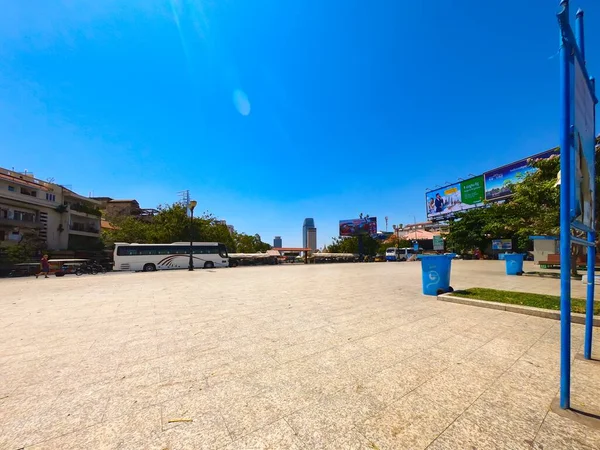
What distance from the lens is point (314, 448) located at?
1.87 metres

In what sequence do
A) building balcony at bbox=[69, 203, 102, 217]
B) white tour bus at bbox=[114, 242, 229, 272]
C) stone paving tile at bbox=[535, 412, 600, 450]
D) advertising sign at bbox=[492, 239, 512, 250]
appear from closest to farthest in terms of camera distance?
stone paving tile at bbox=[535, 412, 600, 450], white tour bus at bbox=[114, 242, 229, 272], advertising sign at bbox=[492, 239, 512, 250], building balcony at bbox=[69, 203, 102, 217]

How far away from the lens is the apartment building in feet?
95.1

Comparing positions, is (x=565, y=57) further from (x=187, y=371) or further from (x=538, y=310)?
(x=538, y=310)

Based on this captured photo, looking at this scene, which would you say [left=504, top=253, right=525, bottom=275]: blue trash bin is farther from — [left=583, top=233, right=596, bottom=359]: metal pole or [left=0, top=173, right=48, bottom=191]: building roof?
[left=0, top=173, right=48, bottom=191]: building roof

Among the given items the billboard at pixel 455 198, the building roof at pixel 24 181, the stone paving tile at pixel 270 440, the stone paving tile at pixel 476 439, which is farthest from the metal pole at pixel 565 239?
the billboard at pixel 455 198

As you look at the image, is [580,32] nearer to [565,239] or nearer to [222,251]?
[565,239]

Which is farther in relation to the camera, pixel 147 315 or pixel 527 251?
pixel 527 251

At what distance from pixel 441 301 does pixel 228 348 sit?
227 inches

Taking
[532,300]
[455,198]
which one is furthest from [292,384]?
[455,198]

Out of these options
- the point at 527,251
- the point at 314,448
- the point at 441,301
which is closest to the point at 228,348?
the point at 314,448

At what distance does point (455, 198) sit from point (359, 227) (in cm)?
2024

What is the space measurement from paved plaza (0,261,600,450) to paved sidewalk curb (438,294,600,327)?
358 millimetres

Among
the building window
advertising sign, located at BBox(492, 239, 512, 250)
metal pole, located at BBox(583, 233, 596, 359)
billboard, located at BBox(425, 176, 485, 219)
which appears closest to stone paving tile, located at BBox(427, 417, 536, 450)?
metal pole, located at BBox(583, 233, 596, 359)

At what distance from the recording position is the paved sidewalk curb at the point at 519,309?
4969 mm
